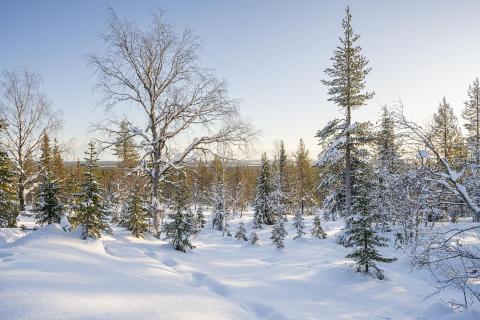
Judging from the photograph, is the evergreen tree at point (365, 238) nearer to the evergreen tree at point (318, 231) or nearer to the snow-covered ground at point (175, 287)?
the snow-covered ground at point (175, 287)

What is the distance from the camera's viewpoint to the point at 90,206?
1116 centimetres

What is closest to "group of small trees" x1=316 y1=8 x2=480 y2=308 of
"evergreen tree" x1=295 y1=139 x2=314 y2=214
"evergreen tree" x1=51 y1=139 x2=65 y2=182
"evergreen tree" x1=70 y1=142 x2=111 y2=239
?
"evergreen tree" x1=70 y1=142 x2=111 y2=239

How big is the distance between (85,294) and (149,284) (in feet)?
6.20

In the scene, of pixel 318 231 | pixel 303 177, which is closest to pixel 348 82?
pixel 318 231

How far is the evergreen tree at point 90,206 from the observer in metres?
10.9

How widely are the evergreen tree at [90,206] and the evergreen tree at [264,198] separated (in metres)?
28.8

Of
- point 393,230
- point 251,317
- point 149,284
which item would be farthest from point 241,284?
point 393,230

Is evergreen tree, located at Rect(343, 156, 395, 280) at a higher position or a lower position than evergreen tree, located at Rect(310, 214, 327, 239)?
higher

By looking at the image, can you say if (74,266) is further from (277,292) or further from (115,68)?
(115,68)

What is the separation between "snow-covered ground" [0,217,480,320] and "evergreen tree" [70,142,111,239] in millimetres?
521

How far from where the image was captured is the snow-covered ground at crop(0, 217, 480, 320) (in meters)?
4.91

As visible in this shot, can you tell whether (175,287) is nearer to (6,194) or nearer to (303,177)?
(6,194)

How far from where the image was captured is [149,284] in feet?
22.6

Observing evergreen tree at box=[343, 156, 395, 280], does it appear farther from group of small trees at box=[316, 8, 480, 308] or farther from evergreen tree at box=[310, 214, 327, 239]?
evergreen tree at box=[310, 214, 327, 239]
